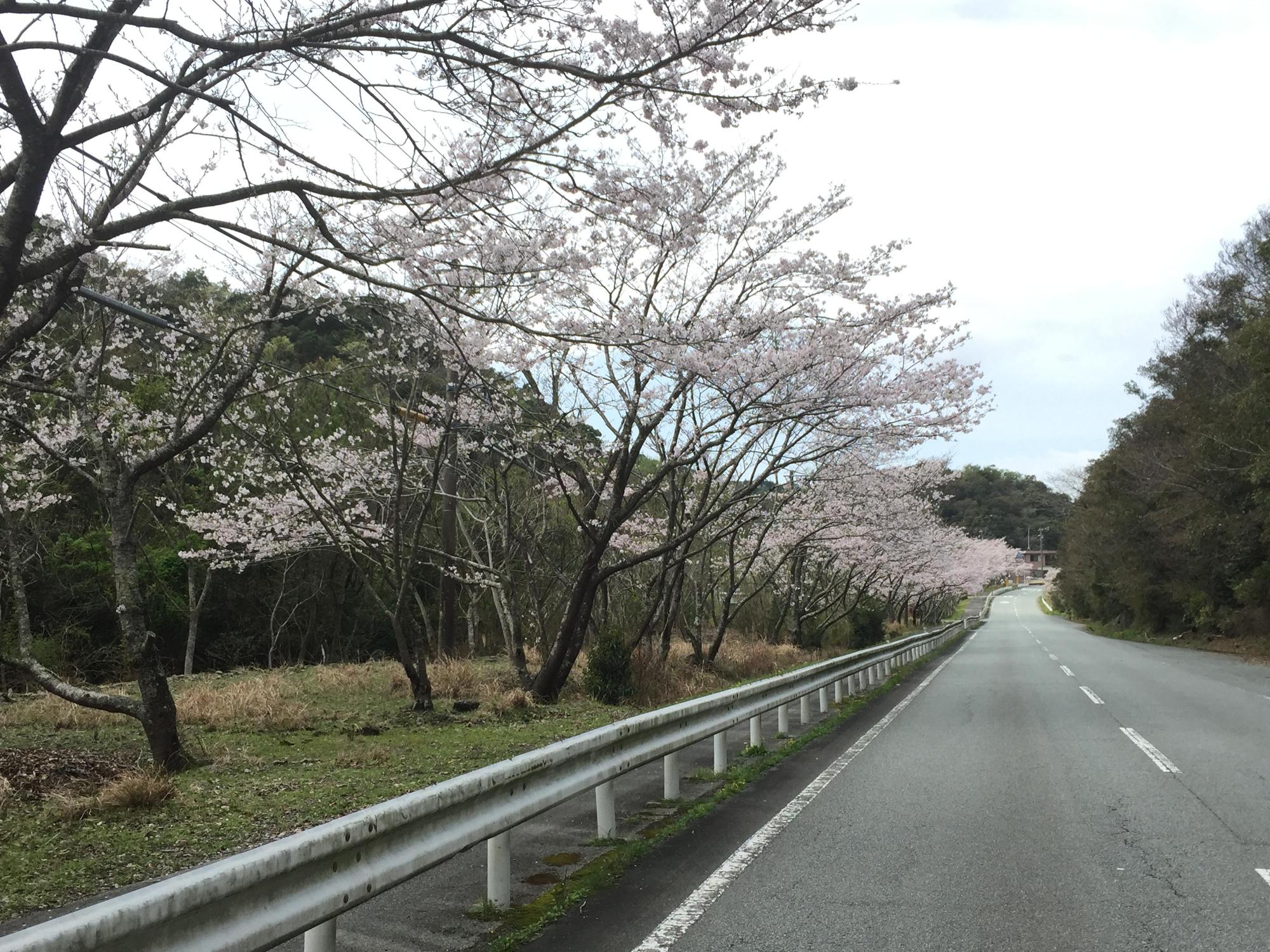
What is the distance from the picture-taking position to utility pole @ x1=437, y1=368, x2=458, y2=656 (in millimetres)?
13406

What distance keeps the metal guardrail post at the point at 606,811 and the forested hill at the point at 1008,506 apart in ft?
298

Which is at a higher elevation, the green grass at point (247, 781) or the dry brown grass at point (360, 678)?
the dry brown grass at point (360, 678)

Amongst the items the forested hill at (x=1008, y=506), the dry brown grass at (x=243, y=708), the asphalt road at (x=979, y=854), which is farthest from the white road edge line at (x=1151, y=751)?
the forested hill at (x=1008, y=506)

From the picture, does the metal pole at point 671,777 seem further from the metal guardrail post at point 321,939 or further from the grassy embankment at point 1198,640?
the grassy embankment at point 1198,640

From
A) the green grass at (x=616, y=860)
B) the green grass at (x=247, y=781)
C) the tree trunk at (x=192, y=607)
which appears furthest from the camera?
the tree trunk at (x=192, y=607)

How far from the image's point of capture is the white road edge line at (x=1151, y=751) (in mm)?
8406

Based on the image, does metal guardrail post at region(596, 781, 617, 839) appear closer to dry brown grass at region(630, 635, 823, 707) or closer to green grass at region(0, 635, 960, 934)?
green grass at region(0, 635, 960, 934)

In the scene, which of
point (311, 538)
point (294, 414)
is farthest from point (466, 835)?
point (294, 414)

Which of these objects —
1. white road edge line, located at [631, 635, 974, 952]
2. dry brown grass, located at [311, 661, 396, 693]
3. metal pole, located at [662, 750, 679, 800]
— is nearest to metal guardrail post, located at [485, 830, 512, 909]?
white road edge line, located at [631, 635, 974, 952]

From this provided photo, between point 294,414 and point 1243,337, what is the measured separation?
2480 centimetres

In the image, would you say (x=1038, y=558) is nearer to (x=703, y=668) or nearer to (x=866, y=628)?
(x=866, y=628)

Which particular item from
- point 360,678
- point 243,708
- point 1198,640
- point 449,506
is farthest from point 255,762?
point 1198,640

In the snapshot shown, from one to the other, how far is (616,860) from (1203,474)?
104 feet

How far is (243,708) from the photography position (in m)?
11.7
